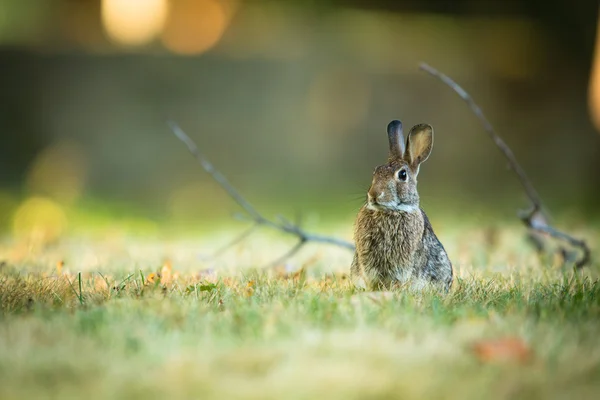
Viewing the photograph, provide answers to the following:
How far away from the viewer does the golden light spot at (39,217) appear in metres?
8.01

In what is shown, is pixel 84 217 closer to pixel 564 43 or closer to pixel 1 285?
pixel 1 285

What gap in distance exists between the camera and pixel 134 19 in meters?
11.5

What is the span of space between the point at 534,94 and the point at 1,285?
29.8ft

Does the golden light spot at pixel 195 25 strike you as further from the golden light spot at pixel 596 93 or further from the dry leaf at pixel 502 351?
the dry leaf at pixel 502 351

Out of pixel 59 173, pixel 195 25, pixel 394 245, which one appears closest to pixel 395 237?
pixel 394 245

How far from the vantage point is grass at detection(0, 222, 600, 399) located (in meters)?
2.65

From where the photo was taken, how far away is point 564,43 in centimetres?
1173

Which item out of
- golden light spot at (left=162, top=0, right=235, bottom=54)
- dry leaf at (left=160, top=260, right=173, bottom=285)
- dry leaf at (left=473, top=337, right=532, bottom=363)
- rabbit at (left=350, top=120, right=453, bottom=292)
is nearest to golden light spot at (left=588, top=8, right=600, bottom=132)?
golden light spot at (left=162, top=0, right=235, bottom=54)

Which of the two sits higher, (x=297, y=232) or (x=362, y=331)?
(x=297, y=232)

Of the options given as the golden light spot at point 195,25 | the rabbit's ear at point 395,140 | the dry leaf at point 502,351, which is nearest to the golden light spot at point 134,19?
the golden light spot at point 195,25

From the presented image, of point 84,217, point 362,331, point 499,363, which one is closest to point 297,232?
point 362,331

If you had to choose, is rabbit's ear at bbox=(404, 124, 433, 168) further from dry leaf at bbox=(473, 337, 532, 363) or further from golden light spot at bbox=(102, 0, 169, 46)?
golden light spot at bbox=(102, 0, 169, 46)

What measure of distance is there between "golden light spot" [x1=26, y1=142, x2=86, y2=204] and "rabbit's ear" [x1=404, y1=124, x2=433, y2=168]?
5.86 m

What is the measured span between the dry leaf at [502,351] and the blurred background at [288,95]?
6972 mm
